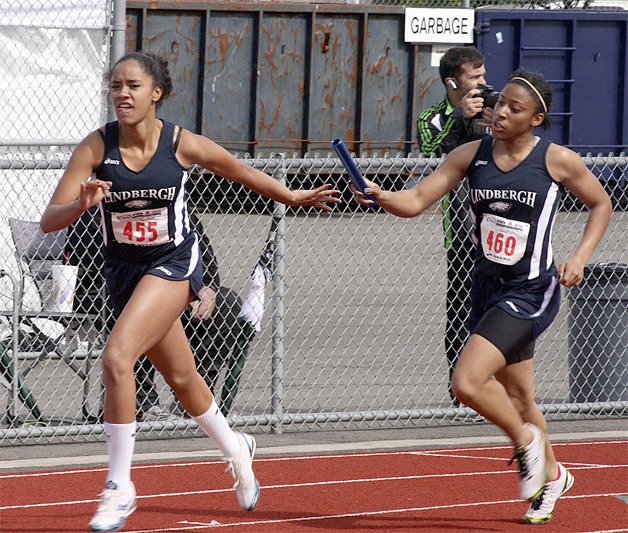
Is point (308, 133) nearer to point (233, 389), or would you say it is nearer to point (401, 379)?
point (401, 379)

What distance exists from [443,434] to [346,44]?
11.9m

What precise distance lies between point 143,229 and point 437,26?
14.3 m

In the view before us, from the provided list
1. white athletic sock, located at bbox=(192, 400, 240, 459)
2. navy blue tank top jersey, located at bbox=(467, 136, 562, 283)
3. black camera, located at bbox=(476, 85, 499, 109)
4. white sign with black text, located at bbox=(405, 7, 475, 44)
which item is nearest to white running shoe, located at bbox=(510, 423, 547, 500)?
navy blue tank top jersey, located at bbox=(467, 136, 562, 283)

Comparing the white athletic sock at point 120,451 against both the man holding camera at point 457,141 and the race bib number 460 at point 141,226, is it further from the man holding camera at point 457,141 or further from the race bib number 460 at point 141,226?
the man holding camera at point 457,141

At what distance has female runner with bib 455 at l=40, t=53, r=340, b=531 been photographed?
5047mm

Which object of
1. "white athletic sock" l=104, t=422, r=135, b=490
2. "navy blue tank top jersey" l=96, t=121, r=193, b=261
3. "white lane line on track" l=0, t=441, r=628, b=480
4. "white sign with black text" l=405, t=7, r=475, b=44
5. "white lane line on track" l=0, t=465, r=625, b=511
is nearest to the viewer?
"white athletic sock" l=104, t=422, r=135, b=490

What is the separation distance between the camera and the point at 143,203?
5.23 m

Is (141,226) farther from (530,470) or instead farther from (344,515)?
(530,470)

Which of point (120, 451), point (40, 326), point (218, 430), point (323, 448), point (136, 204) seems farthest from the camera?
point (40, 326)

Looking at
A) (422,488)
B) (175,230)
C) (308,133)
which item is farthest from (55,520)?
(308,133)

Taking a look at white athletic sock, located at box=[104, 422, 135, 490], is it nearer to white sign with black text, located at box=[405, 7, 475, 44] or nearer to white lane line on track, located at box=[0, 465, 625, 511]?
white lane line on track, located at box=[0, 465, 625, 511]

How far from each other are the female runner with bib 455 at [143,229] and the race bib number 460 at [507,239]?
720 millimetres

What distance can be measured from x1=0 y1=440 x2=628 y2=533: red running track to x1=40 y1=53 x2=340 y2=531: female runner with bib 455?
Answer: 13.2 inches

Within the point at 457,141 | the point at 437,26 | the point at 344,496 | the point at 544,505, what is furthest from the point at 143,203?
the point at 437,26
